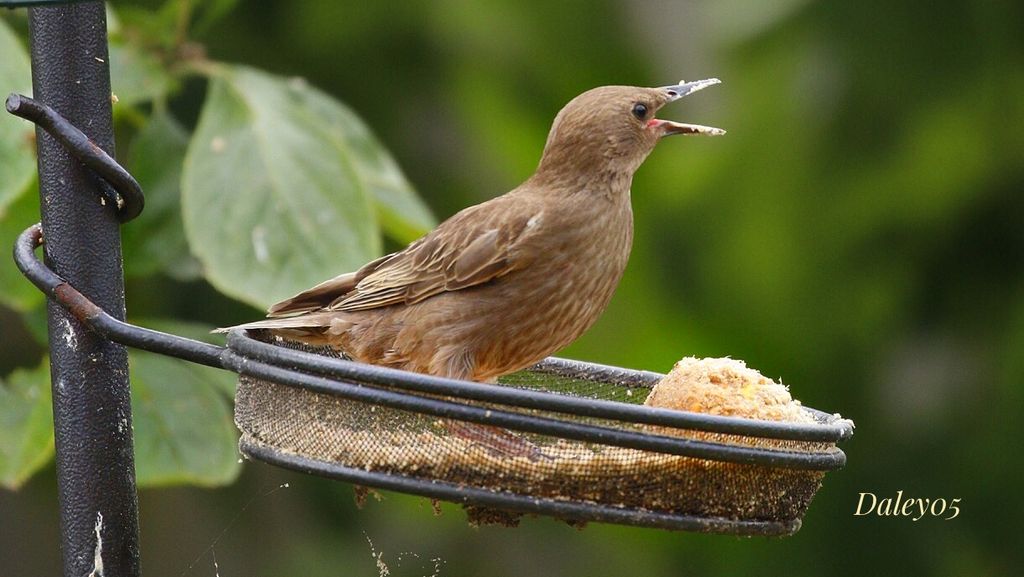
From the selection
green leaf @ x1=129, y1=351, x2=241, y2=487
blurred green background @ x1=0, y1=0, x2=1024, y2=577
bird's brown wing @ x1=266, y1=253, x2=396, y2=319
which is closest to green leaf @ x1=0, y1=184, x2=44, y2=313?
green leaf @ x1=129, y1=351, x2=241, y2=487

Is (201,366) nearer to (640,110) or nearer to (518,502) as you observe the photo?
(640,110)

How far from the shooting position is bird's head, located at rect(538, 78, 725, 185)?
124 inches

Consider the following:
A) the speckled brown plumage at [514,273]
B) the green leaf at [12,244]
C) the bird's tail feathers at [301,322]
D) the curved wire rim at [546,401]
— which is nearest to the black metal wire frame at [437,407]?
the curved wire rim at [546,401]

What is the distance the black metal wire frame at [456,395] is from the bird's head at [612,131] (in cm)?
110

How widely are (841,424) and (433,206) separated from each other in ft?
10.6

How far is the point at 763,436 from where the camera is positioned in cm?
208

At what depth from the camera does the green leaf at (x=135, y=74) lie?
11.5 feet

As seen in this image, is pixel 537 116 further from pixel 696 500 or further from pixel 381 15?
pixel 696 500

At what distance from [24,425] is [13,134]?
77 cm

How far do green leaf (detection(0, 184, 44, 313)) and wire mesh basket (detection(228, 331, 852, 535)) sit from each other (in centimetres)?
119

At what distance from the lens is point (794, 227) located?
5246 mm

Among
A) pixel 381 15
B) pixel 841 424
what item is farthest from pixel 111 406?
pixel 381 15

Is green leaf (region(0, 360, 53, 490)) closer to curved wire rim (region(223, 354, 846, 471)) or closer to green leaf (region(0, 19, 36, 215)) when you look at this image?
green leaf (region(0, 19, 36, 215))

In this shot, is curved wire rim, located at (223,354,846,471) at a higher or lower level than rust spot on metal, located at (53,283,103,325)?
higher
